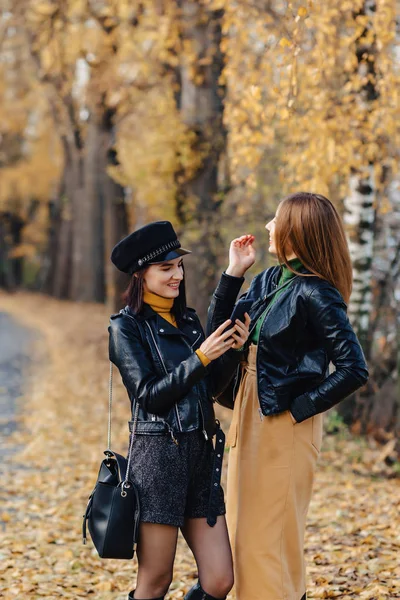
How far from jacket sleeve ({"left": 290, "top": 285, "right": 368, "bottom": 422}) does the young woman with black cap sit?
322 millimetres

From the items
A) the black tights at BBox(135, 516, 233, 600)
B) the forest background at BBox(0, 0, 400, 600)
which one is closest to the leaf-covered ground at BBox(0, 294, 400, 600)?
the forest background at BBox(0, 0, 400, 600)

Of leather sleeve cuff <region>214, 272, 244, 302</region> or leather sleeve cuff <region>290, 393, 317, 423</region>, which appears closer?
leather sleeve cuff <region>290, 393, 317, 423</region>

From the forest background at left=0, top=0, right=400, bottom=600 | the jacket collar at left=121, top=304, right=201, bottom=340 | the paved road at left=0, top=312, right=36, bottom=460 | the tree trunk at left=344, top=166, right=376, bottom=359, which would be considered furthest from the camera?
the paved road at left=0, top=312, right=36, bottom=460

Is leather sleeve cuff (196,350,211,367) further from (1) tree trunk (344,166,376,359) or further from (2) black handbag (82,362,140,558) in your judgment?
(1) tree trunk (344,166,376,359)

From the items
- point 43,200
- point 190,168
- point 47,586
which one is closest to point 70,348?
point 190,168

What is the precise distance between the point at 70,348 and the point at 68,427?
8.36 meters

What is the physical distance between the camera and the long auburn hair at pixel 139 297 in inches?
140

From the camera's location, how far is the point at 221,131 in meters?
12.4

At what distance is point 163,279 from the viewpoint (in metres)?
3.56

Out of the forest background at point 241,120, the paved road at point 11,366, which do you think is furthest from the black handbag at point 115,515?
the paved road at point 11,366

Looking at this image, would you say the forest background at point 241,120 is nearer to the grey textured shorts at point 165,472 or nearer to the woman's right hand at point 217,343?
the woman's right hand at point 217,343

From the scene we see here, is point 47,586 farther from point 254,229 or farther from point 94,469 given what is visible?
point 254,229

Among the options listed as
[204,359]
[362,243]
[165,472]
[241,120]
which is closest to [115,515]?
[165,472]

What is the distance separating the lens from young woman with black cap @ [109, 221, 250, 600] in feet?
11.0
